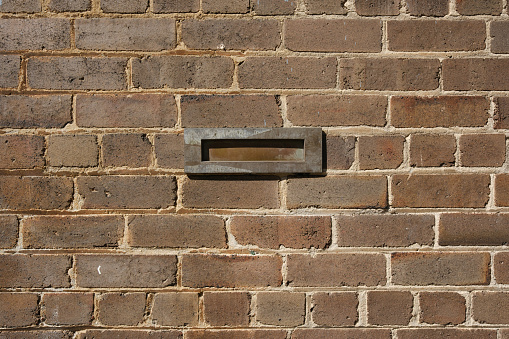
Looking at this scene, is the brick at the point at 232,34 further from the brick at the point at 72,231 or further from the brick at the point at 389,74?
the brick at the point at 72,231

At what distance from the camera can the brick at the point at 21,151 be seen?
3.90 feet

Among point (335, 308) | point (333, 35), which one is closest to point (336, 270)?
point (335, 308)

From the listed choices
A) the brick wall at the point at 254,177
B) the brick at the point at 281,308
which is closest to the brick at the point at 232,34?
the brick wall at the point at 254,177

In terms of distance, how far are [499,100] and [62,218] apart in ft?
4.25

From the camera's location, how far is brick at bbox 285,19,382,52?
1.19 metres

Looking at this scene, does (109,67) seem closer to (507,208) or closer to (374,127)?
(374,127)

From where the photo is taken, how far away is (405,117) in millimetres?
1192

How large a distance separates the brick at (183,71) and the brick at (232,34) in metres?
0.05

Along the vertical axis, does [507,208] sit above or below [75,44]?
below

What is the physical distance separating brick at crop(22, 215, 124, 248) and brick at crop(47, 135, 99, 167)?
0.52 ft

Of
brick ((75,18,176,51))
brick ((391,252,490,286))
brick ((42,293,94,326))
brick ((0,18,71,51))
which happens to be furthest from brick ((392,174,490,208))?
brick ((0,18,71,51))

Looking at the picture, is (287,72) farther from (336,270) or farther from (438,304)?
(438,304)

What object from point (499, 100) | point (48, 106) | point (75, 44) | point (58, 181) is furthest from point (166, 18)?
point (499, 100)

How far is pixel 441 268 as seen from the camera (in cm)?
119
